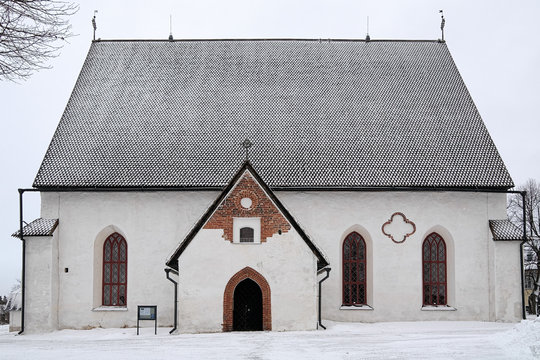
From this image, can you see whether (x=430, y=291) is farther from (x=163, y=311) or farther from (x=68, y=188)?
(x=68, y=188)

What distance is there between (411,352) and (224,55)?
19.5m

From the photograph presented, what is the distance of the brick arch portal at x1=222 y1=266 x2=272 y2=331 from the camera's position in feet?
84.2

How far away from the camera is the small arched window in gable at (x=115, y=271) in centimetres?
2923

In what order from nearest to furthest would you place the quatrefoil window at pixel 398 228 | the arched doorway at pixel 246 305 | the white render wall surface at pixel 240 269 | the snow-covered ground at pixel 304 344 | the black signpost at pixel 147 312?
the snow-covered ground at pixel 304 344 < the white render wall surface at pixel 240 269 < the arched doorway at pixel 246 305 < the black signpost at pixel 147 312 < the quatrefoil window at pixel 398 228

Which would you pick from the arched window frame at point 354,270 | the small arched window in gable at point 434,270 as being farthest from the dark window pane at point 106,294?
the small arched window in gable at point 434,270

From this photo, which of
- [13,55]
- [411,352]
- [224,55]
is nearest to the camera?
[13,55]

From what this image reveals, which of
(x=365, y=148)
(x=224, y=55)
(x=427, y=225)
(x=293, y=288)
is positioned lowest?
(x=293, y=288)

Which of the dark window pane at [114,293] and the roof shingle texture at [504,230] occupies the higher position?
the roof shingle texture at [504,230]

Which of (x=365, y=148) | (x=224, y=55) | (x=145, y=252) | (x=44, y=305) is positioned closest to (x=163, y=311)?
(x=145, y=252)

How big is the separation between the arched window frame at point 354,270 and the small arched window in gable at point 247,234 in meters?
4.82

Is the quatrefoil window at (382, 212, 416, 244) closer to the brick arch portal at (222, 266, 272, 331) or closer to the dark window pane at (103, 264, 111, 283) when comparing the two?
the brick arch portal at (222, 266, 272, 331)

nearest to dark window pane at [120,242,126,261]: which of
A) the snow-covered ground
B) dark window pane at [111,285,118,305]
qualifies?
dark window pane at [111,285,118,305]

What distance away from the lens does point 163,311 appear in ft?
93.8

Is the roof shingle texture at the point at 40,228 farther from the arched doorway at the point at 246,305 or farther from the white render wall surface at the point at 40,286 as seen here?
the arched doorway at the point at 246,305
